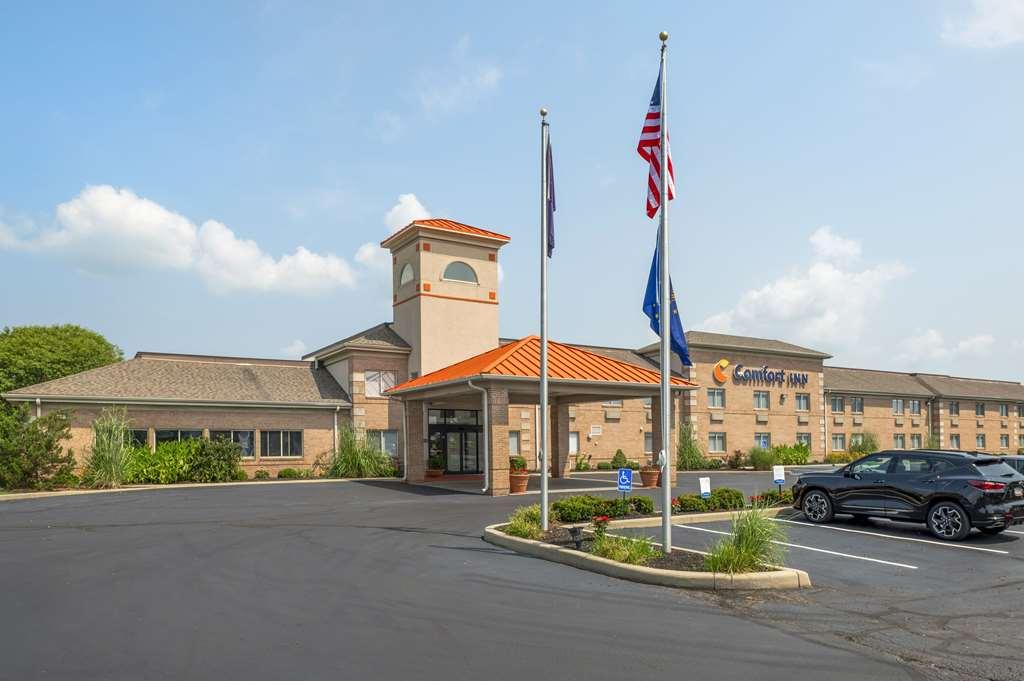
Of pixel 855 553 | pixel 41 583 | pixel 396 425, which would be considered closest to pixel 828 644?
pixel 855 553

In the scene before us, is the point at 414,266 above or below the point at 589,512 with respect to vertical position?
above

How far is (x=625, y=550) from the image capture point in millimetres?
12031

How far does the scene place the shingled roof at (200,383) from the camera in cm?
3192

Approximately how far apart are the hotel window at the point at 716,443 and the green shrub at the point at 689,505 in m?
29.4

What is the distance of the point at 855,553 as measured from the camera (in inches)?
532

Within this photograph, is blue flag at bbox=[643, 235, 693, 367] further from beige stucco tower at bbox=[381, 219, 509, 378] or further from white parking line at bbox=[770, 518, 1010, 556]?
beige stucco tower at bbox=[381, 219, 509, 378]

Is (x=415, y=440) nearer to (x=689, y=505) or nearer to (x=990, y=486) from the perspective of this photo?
(x=689, y=505)

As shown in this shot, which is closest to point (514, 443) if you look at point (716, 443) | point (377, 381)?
point (377, 381)

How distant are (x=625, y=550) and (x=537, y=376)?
1403cm

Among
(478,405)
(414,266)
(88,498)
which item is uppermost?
(414,266)

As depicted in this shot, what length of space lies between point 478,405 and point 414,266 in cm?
725

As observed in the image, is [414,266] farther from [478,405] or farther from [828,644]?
[828,644]

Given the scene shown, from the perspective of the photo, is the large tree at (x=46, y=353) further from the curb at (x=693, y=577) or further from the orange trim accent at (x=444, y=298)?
the curb at (x=693, y=577)

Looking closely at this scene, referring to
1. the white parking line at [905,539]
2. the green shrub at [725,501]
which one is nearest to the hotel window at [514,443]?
the green shrub at [725,501]
